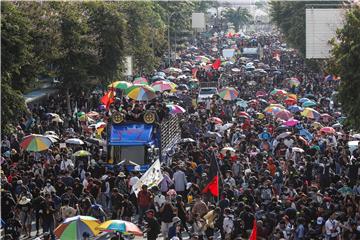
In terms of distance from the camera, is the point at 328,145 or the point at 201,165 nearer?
the point at 201,165

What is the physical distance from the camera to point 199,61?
311ft

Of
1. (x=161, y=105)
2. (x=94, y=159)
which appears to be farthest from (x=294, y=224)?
(x=161, y=105)

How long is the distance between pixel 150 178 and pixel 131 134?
5.53 meters

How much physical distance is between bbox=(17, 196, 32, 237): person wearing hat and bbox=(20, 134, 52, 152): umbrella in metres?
5.47

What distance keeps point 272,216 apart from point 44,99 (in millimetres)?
32051

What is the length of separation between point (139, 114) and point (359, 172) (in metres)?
6.86

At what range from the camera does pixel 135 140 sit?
31.5 m

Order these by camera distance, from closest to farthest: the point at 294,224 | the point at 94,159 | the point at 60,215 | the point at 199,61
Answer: the point at 294,224 < the point at 60,215 < the point at 94,159 < the point at 199,61

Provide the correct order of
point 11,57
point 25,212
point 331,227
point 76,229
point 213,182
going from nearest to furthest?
point 76,229
point 331,227
point 213,182
point 25,212
point 11,57

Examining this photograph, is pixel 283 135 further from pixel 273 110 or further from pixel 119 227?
pixel 119 227

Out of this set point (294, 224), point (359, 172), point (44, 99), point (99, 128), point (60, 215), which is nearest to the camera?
point (294, 224)

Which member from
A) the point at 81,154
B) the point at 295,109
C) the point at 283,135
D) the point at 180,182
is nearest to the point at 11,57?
the point at 81,154

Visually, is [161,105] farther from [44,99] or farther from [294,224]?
[44,99]

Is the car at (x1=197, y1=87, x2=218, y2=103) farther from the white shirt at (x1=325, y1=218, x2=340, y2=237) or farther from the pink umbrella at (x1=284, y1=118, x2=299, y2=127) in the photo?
the white shirt at (x1=325, y1=218, x2=340, y2=237)
